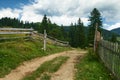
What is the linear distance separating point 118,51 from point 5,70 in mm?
6206

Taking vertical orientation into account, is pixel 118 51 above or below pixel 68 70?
above

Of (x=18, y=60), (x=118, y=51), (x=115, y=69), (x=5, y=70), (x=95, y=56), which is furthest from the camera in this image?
(x=95, y=56)

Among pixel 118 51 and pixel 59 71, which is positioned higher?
pixel 118 51

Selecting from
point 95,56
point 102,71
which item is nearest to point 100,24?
point 95,56

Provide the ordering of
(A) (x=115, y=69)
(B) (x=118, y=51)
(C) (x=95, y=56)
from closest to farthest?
(B) (x=118, y=51) → (A) (x=115, y=69) → (C) (x=95, y=56)

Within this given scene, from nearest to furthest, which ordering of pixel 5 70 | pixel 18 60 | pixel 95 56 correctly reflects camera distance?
pixel 5 70 → pixel 18 60 → pixel 95 56

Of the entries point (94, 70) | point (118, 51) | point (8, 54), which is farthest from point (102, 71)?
point (8, 54)

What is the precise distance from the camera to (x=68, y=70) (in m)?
14.5

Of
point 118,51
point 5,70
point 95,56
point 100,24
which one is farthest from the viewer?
point 100,24

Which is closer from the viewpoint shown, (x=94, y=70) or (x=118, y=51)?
(x=118, y=51)

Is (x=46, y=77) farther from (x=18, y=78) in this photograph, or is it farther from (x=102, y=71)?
(x=102, y=71)

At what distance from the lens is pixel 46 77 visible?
12398mm

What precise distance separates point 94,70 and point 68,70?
1442 mm

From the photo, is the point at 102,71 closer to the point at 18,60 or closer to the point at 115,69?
the point at 115,69
